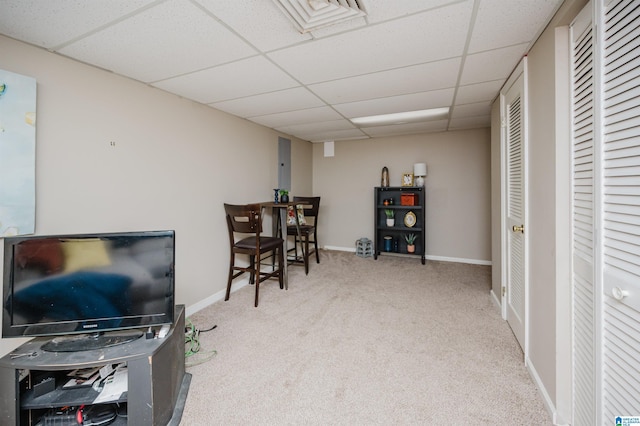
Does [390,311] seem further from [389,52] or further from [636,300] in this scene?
[389,52]

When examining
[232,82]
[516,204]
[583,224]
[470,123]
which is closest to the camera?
[583,224]

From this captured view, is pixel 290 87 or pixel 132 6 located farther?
pixel 290 87

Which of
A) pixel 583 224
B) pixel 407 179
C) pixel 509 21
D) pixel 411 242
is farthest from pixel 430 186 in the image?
pixel 583 224

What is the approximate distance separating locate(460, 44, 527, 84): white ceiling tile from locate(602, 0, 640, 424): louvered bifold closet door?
841 millimetres

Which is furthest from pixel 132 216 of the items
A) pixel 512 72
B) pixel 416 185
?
pixel 416 185

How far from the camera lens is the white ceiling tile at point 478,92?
223cm

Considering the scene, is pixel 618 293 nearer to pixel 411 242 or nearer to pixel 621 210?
pixel 621 210

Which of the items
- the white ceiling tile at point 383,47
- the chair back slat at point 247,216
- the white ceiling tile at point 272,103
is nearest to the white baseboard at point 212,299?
the chair back slat at point 247,216

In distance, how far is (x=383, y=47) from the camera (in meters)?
1.61

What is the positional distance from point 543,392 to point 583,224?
3.20 feet

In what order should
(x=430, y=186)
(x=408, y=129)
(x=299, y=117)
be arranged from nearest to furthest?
(x=299, y=117)
(x=408, y=129)
(x=430, y=186)

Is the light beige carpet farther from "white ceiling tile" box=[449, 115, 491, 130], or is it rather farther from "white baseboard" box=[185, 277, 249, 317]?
"white ceiling tile" box=[449, 115, 491, 130]

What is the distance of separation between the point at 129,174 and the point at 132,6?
4.04ft

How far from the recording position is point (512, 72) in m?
1.98
